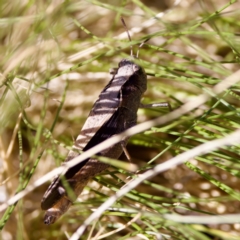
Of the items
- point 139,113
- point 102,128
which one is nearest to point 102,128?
point 102,128

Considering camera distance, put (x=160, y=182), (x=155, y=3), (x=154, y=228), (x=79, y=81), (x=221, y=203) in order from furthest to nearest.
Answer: (x=155, y=3) → (x=79, y=81) → (x=160, y=182) → (x=221, y=203) → (x=154, y=228)

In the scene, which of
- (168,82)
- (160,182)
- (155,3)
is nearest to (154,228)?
(160,182)

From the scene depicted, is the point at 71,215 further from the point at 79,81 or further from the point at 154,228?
the point at 79,81

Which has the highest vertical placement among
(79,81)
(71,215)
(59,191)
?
(59,191)

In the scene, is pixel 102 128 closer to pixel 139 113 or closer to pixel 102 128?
pixel 102 128

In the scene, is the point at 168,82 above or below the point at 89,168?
below
